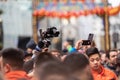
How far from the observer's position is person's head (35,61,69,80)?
161 inches

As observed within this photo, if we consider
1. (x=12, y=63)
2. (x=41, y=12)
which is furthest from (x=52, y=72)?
(x=41, y=12)

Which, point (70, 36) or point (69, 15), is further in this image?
point (70, 36)

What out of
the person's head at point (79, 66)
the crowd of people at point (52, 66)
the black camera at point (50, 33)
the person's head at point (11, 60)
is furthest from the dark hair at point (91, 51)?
the person's head at point (79, 66)

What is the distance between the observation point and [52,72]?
4.13 m

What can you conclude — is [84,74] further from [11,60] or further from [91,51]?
[91,51]

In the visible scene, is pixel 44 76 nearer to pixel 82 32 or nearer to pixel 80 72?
pixel 80 72

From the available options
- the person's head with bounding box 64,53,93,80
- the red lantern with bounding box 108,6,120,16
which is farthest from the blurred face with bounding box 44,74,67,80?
the red lantern with bounding box 108,6,120,16

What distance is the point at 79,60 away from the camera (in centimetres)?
542

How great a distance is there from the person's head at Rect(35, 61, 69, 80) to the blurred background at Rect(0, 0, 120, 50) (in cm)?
1747

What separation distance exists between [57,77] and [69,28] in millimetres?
28089

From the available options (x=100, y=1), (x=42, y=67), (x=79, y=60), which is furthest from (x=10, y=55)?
(x=100, y=1)

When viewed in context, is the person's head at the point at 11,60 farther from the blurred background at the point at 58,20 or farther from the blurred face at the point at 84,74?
the blurred background at the point at 58,20

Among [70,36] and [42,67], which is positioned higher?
[42,67]

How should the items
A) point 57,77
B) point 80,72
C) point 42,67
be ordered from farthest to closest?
point 80,72
point 42,67
point 57,77
